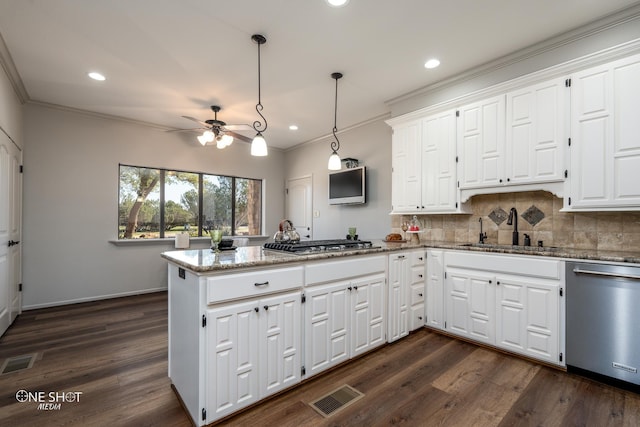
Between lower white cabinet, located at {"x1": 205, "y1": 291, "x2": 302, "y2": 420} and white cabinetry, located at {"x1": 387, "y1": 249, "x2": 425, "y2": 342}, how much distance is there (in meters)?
1.13

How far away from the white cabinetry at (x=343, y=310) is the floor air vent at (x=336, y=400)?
0.22 m

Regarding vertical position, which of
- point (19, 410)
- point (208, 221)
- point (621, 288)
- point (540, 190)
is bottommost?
point (19, 410)

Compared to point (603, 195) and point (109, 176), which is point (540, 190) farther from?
point (109, 176)

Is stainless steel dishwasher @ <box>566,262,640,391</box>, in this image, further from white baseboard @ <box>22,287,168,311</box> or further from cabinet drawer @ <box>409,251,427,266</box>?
white baseboard @ <box>22,287,168,311</box>

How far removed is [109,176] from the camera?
4.39 m

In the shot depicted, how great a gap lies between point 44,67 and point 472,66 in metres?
4.50

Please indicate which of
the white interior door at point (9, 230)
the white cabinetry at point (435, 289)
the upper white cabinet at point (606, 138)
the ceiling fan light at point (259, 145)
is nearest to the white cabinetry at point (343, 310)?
the white cabinetry at point (435, 289)

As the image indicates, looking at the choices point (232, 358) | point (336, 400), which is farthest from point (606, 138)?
point (232, 358)

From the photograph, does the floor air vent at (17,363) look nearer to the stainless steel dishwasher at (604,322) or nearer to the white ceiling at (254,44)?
the white ceiling at (254,44)

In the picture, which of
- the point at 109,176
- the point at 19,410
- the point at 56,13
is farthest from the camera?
the point at 109,176

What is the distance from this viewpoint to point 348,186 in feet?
15.8

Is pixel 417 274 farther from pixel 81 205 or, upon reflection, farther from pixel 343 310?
pixel 81 205

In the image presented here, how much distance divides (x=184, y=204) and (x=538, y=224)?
5161 mm

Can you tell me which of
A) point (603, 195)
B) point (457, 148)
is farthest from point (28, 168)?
point (603, 195)
